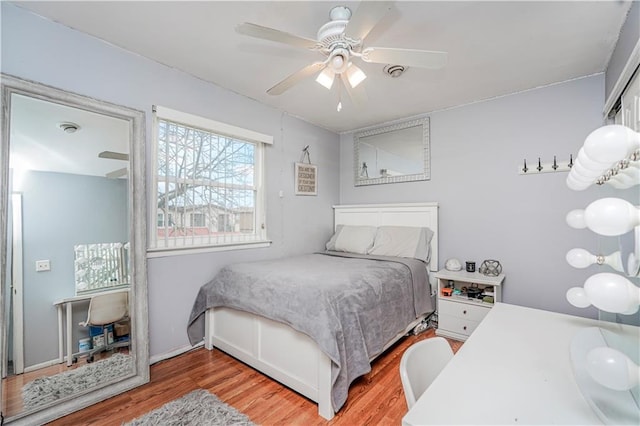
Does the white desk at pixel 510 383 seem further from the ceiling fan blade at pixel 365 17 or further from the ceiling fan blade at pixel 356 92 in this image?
the ceiling fan blade at pixel 356 92

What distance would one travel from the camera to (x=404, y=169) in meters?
3.62

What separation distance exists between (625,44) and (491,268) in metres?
1.94

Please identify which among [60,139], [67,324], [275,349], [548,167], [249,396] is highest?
[60,139]

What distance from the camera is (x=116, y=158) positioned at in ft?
6.95

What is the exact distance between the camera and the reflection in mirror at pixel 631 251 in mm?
653

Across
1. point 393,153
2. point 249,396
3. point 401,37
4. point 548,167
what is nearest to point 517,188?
point 548,167

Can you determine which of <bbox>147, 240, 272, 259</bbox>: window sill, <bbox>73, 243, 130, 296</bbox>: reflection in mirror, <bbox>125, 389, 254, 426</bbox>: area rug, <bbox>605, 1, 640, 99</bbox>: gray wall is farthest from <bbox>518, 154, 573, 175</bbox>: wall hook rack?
<bbox>73, 243, 130, 296</bbox>: reflection in mirror

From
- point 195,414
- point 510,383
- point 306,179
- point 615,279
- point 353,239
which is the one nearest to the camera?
point 615,279

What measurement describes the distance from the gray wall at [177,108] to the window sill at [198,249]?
0.05 m

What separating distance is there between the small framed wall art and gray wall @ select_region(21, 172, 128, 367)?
1951 mm

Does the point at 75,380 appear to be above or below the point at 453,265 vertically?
below

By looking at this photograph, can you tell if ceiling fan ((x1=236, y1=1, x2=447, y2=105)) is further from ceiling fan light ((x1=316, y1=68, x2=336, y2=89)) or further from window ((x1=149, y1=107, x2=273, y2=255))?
window ((x1=149, y1=107, x2=273, y2=255))

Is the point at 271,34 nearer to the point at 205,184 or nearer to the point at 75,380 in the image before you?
the point at 205,184

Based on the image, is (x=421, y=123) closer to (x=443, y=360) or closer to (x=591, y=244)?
(x=591, y=244)
